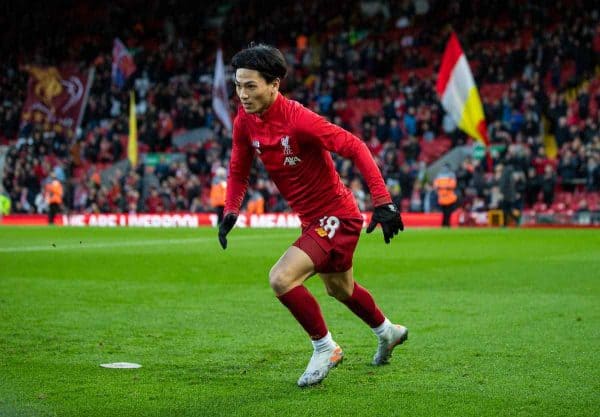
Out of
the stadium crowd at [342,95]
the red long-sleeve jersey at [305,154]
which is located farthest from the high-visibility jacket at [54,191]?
the red long-sleeve jersey at [305,154]

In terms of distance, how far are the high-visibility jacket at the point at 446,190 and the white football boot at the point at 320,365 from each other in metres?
23.5

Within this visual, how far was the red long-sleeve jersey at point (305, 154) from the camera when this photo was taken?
6258mm

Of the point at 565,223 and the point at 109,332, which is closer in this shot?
the point at 109,332

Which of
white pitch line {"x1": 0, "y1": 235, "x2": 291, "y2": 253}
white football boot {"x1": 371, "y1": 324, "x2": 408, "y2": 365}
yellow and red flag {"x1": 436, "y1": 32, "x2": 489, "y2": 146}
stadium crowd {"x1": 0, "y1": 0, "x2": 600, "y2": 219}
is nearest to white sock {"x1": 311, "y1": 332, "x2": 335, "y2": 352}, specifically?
white football boot {"x1": 371, "y1": 324, "x2": 408, "y2": 365}

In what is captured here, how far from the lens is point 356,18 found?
145 feet

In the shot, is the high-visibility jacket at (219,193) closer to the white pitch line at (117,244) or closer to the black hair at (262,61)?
the white pitch line at (117,244)

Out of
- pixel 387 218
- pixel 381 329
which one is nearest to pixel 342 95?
pixel 381 329

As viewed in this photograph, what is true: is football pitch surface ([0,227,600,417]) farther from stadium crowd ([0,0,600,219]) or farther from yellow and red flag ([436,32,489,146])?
stadium crowd ([0,0,600,219])

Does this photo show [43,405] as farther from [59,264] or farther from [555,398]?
[59,264]

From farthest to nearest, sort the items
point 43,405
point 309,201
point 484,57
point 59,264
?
1. point 484,57
2. point 59,264
3. point 309,201
4. point 43,405

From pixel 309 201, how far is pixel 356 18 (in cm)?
3866

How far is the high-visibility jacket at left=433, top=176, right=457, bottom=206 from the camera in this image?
97.2 ft

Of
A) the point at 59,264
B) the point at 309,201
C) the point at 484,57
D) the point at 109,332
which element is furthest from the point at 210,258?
the point at 484,57

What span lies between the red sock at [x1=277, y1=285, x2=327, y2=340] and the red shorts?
19 cm
